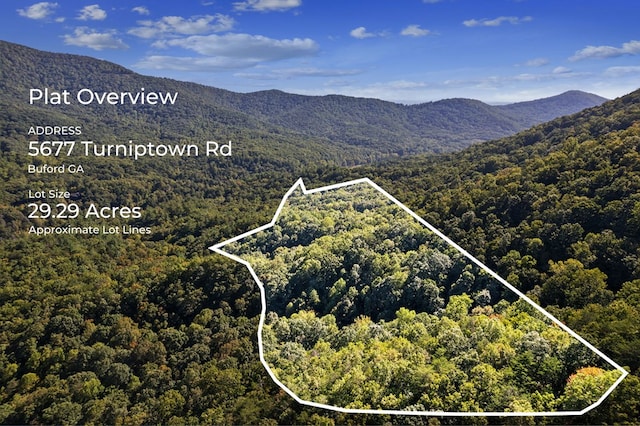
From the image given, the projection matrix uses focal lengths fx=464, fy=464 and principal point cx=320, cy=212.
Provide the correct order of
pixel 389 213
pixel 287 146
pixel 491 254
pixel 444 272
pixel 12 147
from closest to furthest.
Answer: pixel 444 272 → pixel 389 213 → pixel 491 254 → pixel 12 147 → pixel 287 146

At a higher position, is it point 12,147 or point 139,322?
point 12,147

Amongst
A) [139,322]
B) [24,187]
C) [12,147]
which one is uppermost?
[12,147]

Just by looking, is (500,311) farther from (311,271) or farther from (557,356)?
(311,271)

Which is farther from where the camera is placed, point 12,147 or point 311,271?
point 12,147

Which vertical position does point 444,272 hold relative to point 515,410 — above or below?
above

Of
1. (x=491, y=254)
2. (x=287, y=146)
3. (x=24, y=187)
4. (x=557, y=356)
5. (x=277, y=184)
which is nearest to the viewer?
(x=557, y=356)

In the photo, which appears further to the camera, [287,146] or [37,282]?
[287,146]

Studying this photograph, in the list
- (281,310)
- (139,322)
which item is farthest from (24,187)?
(281,310)

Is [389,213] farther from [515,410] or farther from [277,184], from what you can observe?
[277,184]

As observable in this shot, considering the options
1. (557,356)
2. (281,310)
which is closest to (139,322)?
(281,310)
